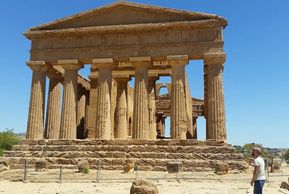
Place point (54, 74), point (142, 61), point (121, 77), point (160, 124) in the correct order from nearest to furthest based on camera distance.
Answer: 1. point (142, 61)
2. point (54, 74)
3. point (121, 77)
4. point (160, 124)

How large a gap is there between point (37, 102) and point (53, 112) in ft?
5.10

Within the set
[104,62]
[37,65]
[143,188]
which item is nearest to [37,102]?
[37,65]

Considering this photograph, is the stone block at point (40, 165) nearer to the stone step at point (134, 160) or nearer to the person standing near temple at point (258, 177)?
the stone step at point (134, 160)

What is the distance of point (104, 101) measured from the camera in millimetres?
25281

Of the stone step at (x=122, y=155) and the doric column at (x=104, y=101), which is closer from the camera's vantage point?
the stone step at (x=122, y=155)

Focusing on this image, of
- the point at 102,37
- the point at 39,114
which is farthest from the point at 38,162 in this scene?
the point at 102,37

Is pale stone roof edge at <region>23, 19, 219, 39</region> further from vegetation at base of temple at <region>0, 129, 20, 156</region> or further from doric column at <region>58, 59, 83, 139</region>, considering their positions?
vegetation at base of temple at <region>0, 129, 20, 156</region>

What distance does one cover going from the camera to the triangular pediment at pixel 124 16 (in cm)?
2477

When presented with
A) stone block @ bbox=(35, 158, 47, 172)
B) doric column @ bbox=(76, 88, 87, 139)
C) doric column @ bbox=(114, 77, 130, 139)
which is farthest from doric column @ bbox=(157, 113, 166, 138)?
stone block @ bbox=(35, 158, 47, 172)

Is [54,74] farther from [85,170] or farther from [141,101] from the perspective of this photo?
[85,170]

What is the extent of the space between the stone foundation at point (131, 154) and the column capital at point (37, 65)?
228 inches

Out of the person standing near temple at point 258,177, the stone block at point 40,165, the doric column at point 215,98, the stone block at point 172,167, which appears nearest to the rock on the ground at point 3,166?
the stone block at point 40,165

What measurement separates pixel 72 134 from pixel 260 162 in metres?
18.2

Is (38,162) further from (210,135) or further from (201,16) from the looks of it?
(201,16)
